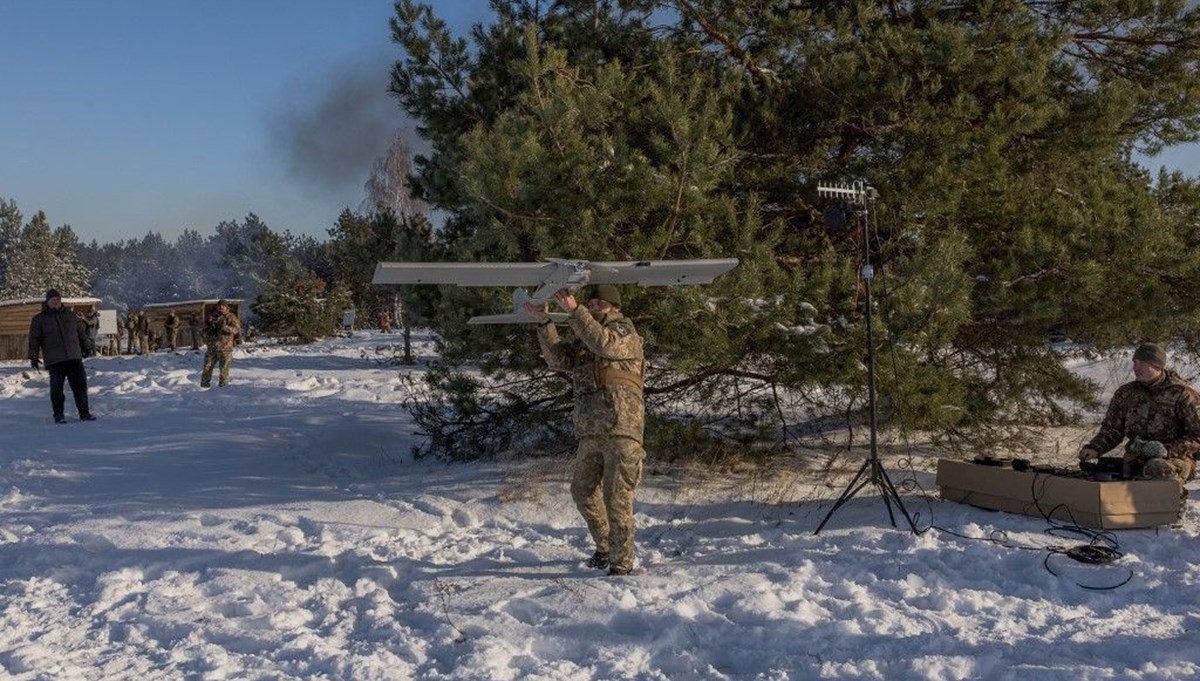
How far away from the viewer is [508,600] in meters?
5.46

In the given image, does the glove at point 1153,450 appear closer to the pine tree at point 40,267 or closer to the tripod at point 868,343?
the tripod at point 868,343

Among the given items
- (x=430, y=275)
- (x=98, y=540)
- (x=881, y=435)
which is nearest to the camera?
(x=430, y=275)

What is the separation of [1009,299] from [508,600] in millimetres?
4799

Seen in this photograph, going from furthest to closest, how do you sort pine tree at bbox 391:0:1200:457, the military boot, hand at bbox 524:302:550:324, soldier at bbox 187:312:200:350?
soldier at bbox 187:312:200:350 → pine tree at bbox 391:0:1200:457 → the military boot → hand at bbox 524:302:550:324

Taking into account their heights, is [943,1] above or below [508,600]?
above

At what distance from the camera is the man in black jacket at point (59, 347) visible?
1267 cm

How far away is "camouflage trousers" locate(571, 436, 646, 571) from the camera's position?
5.81 metres

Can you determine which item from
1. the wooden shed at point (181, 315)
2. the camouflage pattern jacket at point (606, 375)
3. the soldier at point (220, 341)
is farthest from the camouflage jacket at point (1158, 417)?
the wooden shed at point (181, 315)

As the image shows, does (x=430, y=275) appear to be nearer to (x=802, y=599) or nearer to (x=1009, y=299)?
(x=802, y=599)

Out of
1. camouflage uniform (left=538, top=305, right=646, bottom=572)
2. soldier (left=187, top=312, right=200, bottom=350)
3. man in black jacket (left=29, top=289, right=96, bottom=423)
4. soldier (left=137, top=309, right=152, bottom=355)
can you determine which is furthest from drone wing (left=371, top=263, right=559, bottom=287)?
soldier (left=187, top=312, right=200, bottom=350)

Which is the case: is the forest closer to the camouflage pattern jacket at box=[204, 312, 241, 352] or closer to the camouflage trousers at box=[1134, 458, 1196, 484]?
the camouflage trousers at box=[1134, 458, 1196, 484]

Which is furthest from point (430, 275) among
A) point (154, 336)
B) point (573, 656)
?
point (154, 336)

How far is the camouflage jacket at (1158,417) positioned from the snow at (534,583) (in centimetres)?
52

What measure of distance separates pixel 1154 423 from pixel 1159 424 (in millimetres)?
32
